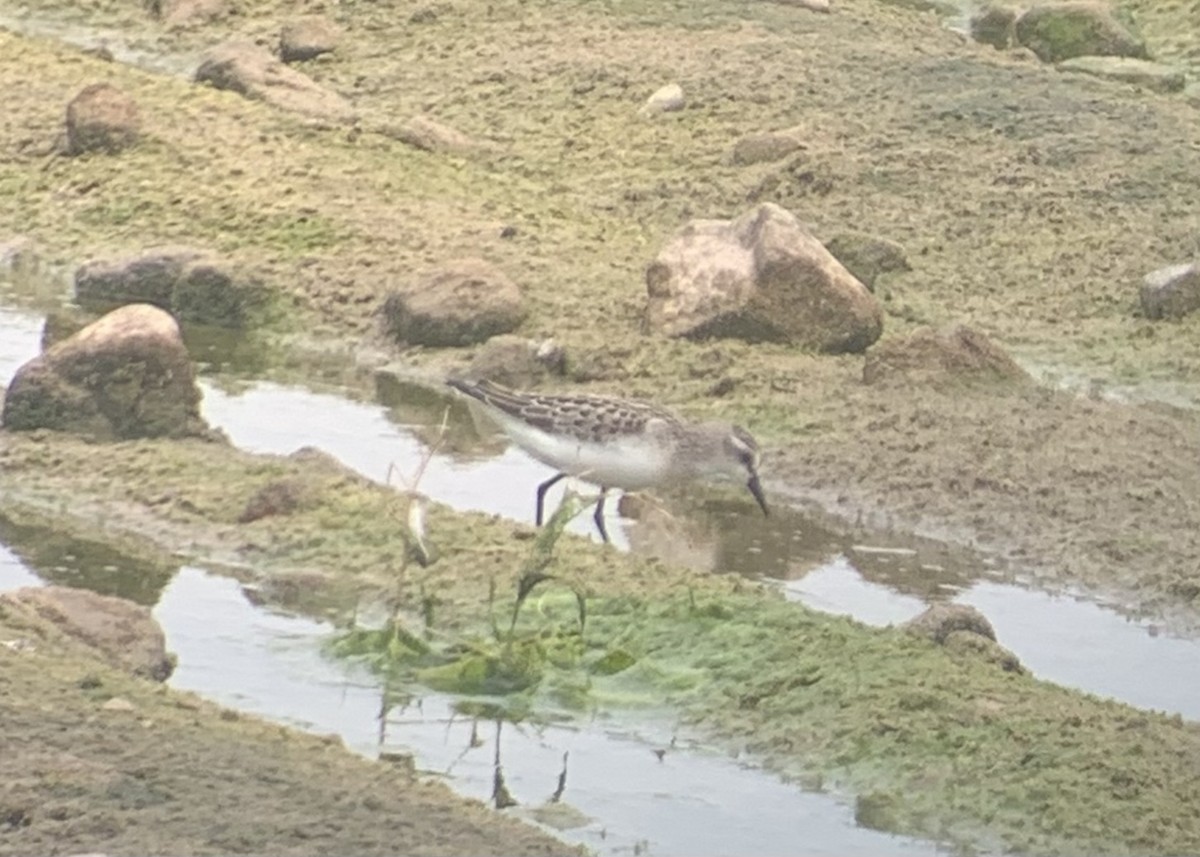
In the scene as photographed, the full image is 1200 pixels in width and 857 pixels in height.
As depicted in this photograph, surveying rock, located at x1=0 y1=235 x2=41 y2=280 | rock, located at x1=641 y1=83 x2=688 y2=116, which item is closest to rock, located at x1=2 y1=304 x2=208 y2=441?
rock, located at x1=0 y1=235 x2=41 y2=280

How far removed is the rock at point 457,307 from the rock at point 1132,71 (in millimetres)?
5482

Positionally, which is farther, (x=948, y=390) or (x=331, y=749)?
(x=948, y=390)

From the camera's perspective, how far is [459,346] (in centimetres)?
1223

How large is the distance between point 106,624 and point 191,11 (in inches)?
398

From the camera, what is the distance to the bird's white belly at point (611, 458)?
9.80m

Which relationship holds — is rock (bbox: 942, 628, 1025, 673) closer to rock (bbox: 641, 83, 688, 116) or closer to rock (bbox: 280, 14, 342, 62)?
rock (bbox: 641, 83, 688, 116)

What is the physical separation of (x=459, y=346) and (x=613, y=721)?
14.5ft

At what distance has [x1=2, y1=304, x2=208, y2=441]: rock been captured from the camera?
34.0 feet

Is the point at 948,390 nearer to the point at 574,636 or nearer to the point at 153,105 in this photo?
the point at 574,636

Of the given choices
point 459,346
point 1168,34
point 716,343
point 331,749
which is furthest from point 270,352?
point 1168,34

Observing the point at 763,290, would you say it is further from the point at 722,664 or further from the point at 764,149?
the point at 722,664

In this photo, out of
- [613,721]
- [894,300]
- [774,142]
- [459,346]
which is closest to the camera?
[613,721]

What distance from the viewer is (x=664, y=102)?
51.3 ft

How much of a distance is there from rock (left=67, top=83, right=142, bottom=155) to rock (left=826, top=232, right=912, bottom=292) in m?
3.61
